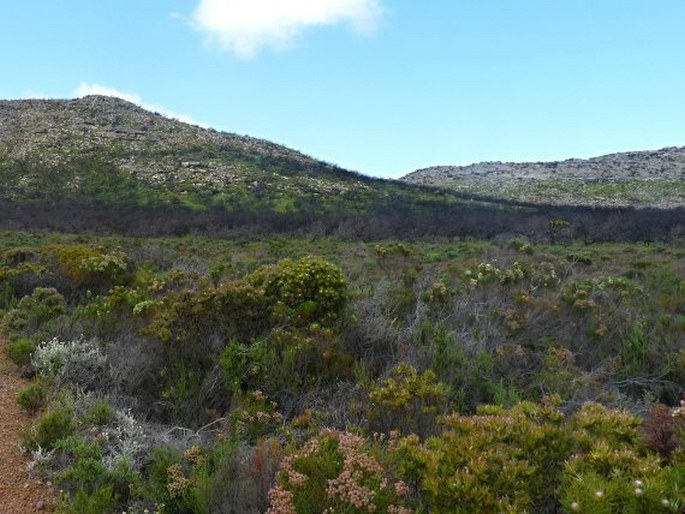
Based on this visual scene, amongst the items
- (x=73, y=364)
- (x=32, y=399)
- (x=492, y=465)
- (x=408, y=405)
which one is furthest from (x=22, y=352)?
(x=492, y=465)

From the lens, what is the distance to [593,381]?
5602 mm

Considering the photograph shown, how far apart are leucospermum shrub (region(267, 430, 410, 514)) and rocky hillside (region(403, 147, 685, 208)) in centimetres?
3788

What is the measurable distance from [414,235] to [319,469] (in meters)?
19.6

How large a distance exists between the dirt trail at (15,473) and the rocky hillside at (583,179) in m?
37.5

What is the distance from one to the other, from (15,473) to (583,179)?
48800mm

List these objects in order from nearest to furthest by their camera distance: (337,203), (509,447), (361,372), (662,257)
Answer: (509,447)
(361,372)
(662,257)
(337,203)

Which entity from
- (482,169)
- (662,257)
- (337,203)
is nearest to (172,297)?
(662,257)

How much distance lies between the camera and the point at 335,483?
3.05 m

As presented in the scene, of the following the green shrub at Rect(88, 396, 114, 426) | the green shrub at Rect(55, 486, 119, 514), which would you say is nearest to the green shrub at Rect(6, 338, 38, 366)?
the green shrub at Rect(88, 396, 114, 426)

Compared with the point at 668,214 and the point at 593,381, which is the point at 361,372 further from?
the point at 668,214

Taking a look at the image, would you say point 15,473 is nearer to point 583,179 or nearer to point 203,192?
point 203,192

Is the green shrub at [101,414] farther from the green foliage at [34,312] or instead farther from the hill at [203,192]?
the hill at [203,192]

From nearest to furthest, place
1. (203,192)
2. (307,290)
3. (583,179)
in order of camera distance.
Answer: (307,290), (203,192), (583,179)

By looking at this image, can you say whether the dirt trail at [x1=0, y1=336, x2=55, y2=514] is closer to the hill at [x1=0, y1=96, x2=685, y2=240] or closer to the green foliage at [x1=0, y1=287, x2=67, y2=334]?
the green foliage at [x1=0, y1=287, x2=67, y2=334]
